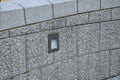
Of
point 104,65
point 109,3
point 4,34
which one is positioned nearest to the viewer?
point 4,34

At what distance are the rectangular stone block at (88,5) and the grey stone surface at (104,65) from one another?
83 cm

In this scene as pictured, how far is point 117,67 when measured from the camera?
5.81 metres

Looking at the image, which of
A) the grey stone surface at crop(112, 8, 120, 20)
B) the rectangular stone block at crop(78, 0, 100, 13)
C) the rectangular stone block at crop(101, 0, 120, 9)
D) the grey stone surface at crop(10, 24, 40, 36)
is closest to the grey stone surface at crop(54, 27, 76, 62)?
the rectangular stone block at crop(78, 0, 100, 13)

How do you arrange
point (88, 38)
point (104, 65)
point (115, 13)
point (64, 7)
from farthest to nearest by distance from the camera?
point (104, 65) < point (115, 13) < point (88, 38) < point (64, 7)

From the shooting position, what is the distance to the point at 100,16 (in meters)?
5.27

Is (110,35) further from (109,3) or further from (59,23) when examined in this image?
(59,23)

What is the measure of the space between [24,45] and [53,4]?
738mm

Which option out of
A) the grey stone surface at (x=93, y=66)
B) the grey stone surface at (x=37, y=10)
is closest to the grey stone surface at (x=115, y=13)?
the grey stone surface at (x=93, y=66)

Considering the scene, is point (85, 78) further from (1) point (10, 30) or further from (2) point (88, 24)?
(1) point (10, 30)

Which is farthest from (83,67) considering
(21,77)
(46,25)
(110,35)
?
(21,77)

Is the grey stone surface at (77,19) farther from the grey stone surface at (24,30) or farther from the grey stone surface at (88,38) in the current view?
the grey stone surface at (24,30)

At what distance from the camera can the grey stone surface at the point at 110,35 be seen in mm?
5414

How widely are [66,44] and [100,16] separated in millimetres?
797

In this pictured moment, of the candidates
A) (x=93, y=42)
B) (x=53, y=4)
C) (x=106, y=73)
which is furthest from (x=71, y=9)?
(x=106, y=73)
